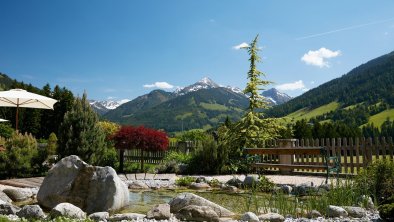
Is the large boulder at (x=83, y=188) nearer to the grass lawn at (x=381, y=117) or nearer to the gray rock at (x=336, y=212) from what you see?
Answer: the gray rock at (x=336, y=212)

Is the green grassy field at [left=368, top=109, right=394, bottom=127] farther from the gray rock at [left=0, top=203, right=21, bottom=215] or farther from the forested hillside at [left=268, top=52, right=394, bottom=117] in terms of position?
the gray rock at [left=0, top=203, right=21, bottom=215]

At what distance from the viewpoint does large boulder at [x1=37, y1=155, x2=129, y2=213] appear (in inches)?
251

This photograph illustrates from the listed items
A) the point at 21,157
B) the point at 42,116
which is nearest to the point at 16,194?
the point at 21,157

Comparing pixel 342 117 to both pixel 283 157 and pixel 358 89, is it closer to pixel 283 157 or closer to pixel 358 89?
pixel 358 89

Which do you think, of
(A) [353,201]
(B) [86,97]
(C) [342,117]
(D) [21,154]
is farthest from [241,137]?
(C) [342,117]

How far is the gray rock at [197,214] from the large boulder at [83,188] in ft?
4.43

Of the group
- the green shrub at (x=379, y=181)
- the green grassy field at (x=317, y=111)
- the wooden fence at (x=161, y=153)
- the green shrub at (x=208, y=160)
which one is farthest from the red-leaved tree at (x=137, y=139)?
the green grassy field at (x=317, y=111)

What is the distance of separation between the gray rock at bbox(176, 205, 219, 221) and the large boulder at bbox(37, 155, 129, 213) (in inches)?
53.1

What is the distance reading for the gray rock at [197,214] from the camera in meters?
5.40

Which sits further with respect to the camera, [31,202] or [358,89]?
[358,89]

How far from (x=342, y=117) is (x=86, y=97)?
128463 mm

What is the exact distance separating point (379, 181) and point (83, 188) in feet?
16.9

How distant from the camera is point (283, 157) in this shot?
50.2 feet

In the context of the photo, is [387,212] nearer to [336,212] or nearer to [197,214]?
[336,212]
